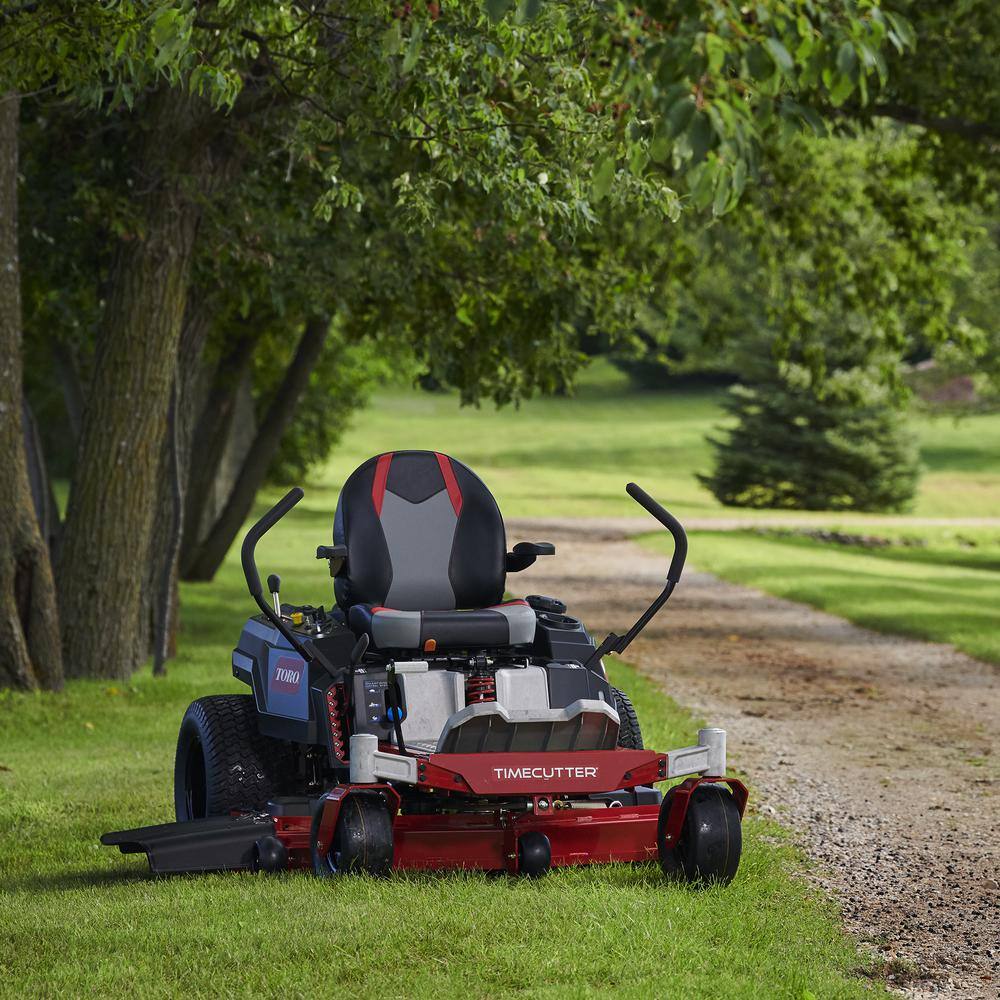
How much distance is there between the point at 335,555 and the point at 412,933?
1.88m

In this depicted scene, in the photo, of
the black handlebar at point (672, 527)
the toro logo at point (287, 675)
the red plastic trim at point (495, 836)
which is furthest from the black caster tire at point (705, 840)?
the toro logo at point (287, 675)

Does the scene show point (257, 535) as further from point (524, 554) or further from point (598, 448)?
point (598, 448)

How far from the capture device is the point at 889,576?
23.3m

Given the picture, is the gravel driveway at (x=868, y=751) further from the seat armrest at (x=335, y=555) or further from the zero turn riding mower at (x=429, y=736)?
the seat armrest at (x=335, y=555)

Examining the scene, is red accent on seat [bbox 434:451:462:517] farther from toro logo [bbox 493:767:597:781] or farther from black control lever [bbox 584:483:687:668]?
toro logo [bbox 493:767:597:781]

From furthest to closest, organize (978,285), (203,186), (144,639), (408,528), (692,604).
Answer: (978,285)
(692,604)
(144,639)
(203,186)
(408,528)

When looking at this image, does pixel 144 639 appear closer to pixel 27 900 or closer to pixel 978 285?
pixel 27 900

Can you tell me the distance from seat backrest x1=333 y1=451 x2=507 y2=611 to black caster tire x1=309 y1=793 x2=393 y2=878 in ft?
3.98

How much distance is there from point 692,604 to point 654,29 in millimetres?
15746

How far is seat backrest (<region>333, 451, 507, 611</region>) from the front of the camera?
6.51 meters

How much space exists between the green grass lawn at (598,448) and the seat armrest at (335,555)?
99.2 feet

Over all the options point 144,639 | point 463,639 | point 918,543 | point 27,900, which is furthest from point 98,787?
point 918,543

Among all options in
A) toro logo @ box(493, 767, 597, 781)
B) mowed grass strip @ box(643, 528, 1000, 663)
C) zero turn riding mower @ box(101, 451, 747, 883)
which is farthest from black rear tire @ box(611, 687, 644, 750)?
mowed grass strip @ box(643, 528, 1000, 663)

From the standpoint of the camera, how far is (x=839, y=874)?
6.34 metres
